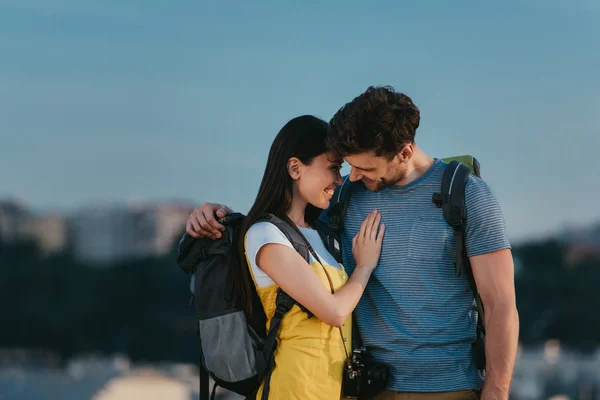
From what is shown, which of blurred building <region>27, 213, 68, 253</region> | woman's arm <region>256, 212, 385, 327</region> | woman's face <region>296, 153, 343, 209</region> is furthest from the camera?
blurred building <region>27, 213, 68, 253</region>

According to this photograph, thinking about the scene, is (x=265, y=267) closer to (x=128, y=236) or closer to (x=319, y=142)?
(x=319, y=142)

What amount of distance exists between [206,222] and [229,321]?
1.42 feet

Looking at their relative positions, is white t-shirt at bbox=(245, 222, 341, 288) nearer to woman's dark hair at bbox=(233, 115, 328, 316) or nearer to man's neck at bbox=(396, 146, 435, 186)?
woman's dark hair at bbox=(233, 115, 328, 316)

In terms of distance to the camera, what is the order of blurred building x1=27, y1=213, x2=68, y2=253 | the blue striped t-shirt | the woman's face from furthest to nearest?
blurred building x1=27, y1=213, x2=68, y2=253, the woman's face, the blue striped t-shirt

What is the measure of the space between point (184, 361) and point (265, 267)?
7584 centimetres

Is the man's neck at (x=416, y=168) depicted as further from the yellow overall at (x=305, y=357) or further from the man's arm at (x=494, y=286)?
the yellow overall at (x=305, y=357)

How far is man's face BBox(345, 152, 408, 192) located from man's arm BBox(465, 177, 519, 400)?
35 centimetres

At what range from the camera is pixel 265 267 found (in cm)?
366

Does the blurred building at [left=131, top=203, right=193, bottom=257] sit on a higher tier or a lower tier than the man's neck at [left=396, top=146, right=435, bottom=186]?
lower

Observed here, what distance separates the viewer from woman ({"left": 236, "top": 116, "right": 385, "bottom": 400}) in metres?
3.61

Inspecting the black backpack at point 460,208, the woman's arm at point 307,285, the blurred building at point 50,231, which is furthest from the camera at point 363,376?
the blurred building at point 50,231

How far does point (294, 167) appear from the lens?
3.80 meters

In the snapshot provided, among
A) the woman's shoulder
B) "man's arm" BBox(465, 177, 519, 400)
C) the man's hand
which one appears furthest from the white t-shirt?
"man's arm" BBox(465, 177, 519, 400)

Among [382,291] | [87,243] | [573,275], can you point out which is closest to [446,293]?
[382,291]
